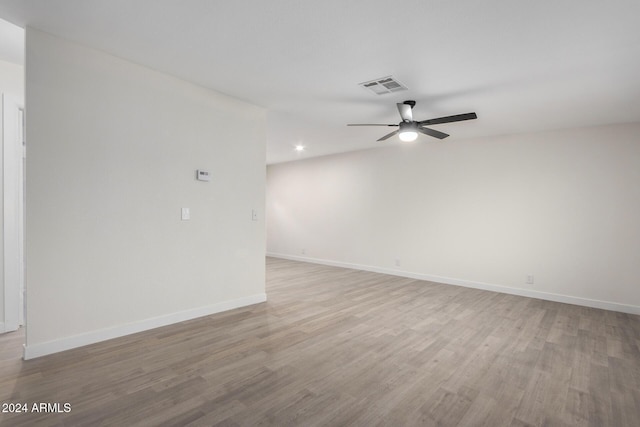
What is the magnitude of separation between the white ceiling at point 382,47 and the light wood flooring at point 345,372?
8.29ft

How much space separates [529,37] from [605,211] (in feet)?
11.2

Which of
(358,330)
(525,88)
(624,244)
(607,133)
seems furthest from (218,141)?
(624,244)

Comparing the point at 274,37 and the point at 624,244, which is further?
the point at 624,244

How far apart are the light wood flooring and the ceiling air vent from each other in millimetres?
2532

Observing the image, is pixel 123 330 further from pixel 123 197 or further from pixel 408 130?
pixel 408 130

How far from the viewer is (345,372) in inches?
94.2

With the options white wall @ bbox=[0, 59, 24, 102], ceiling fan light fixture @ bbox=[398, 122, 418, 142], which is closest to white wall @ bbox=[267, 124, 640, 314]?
ceiling fan light fixture @ bbox=[398, 122, 418, 142]

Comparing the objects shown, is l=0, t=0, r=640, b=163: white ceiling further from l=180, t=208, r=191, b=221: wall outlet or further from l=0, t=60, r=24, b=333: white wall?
l=180, t=208, r=191, b=221: wall outlet

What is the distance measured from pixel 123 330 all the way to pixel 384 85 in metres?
3.48

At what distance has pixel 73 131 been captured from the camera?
8.59ft

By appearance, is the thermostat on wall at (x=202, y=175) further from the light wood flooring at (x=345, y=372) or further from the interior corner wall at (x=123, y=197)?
the light wood flooring at (x=345, y=372)

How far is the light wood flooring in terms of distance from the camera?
1.90m

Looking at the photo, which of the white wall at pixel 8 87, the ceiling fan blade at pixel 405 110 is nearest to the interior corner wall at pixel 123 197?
the white wall at pixel 8 87

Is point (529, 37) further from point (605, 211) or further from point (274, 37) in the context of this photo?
point (605, 211)
